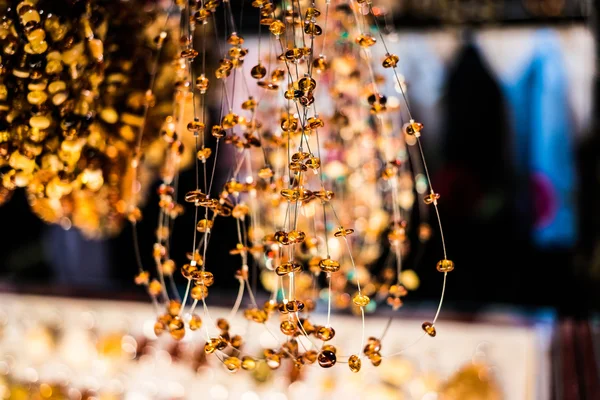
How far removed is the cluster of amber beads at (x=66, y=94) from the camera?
674mm

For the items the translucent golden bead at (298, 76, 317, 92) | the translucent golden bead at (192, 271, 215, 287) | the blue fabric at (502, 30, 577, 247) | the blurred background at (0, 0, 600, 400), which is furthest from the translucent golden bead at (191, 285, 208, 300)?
the blue fabric at (502, 30, 577, 247)

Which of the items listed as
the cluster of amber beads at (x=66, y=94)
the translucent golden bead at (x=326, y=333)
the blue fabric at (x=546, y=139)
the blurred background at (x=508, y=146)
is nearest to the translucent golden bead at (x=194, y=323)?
the translucent golden bead at (x=326, y=333)

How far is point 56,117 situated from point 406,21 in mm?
1501

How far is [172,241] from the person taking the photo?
7.27 ft

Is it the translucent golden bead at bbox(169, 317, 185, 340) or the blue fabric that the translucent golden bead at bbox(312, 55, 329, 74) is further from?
the blue fabric

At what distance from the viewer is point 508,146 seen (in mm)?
1971

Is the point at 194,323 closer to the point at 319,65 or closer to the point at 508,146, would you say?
the point at 319,65

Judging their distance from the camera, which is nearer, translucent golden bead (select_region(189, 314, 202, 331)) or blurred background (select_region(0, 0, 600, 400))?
translucent golden bead (select_region(189, 314, 202, 331))

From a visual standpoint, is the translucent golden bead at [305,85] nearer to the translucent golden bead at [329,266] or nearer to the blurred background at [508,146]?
the translucent golden bead at [329,266]

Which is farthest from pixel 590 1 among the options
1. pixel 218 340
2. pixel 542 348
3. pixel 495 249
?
pixel 218 340

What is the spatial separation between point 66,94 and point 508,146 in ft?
5.38

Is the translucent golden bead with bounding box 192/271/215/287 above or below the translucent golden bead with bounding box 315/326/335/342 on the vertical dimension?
above

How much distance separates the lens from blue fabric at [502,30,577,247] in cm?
192

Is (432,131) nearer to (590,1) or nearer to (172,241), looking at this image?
(590,1)
